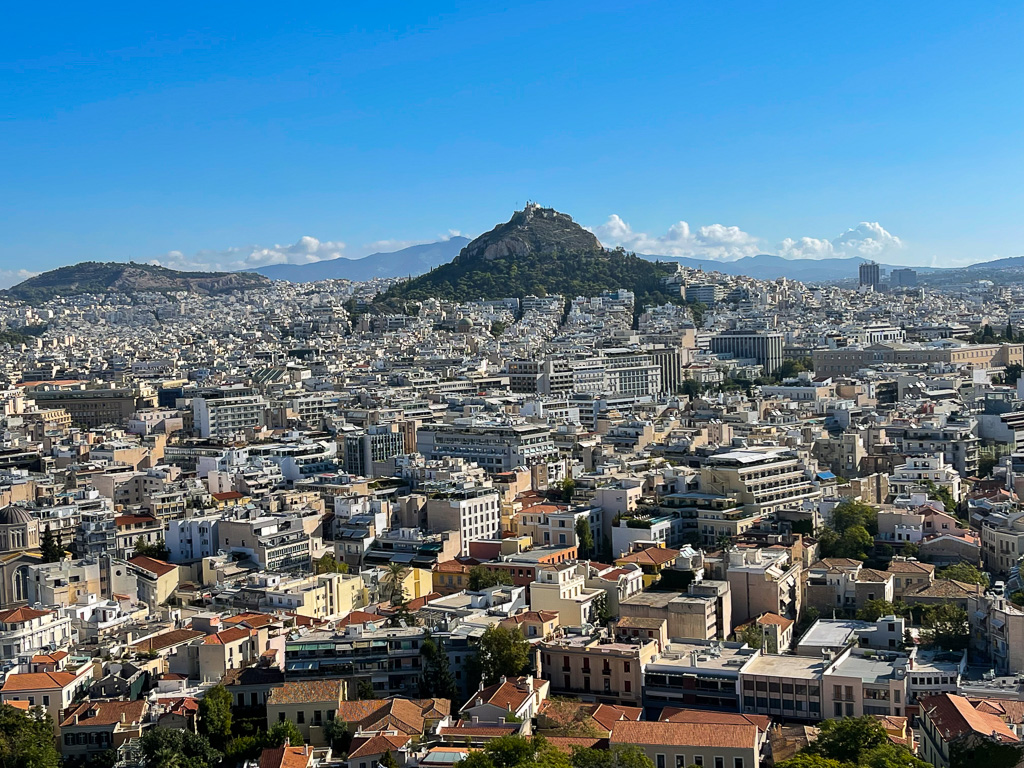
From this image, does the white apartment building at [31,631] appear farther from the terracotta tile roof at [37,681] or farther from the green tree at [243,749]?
the green tree at [243,749]

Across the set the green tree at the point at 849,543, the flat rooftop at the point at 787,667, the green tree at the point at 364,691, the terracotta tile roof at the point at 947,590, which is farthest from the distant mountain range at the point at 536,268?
the green tree at the point at 364,691

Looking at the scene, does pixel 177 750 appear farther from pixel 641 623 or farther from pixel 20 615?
pixel 641 623

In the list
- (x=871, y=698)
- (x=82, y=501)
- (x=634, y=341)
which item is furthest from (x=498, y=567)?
(x=634, y=341)

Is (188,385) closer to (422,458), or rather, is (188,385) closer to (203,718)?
(422,458)

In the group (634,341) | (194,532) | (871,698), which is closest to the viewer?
(871,698)

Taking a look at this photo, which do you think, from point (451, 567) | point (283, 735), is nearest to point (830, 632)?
point (451, 567)

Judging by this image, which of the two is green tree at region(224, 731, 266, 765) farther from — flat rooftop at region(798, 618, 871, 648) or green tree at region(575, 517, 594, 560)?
green tree at region(575, 517, 594, 560)
